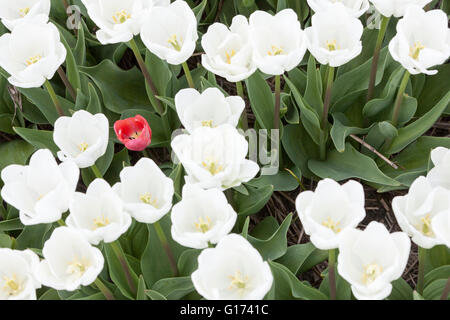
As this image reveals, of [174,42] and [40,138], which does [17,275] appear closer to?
[40,138]

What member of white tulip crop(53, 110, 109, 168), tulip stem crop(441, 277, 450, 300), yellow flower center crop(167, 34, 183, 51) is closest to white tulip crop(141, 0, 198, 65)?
yellow flower center crop(167, 34, 183, 51)

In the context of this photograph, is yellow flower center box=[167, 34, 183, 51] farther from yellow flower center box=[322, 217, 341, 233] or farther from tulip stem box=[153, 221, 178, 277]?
yellow flower center box=[322, 217, 341, 233]

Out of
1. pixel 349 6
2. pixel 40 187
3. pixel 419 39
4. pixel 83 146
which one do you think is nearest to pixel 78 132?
pixel 83 146

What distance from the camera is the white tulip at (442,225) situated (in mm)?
1353

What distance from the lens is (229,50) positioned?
173 cm

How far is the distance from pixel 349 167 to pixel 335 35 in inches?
14.9

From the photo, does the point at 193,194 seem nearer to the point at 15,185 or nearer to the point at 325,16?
the point at 15,185

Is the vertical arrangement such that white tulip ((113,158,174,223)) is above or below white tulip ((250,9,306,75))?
below

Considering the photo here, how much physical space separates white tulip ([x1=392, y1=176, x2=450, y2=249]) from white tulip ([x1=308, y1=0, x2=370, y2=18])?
1.59ft

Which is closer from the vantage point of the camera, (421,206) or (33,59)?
(421,206)

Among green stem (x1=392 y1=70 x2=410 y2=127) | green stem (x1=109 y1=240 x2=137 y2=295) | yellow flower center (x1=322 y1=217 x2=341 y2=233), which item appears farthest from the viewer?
green stem (x1=392 y1=70 x2=410 y2=127)

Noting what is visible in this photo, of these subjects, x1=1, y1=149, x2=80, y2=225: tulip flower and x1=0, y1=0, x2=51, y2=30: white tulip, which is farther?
x1=0, y1=0, x2=51, y2=30: white tulip

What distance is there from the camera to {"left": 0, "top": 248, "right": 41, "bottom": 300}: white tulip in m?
1.46
